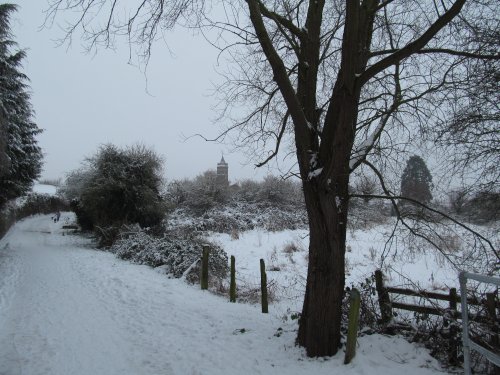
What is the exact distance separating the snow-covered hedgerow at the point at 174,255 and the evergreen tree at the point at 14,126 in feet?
19.1

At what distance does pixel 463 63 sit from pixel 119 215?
18058 mm

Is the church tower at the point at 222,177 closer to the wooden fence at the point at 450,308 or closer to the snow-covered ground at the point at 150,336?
the snow-covered ground at the point at 150,336

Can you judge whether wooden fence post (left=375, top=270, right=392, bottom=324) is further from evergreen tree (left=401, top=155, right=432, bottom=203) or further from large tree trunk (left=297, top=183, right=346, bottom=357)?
evergreen tree (left=401, top=155, right=432, bottom=203)

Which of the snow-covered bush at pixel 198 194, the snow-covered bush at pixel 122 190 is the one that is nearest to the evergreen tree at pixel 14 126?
the snow-covered bush at pixel 122 190

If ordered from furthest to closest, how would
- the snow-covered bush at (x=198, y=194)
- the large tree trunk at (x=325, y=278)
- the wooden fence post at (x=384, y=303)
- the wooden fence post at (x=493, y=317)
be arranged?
the snow-covered bush at (x=198, y=194) → the wooden fence post at (x=384, y=303) → the large tree trunk at (x=325, y=278) → the wooden fence post at (x=493, y=317)

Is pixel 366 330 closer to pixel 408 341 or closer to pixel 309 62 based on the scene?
pixel 408 341

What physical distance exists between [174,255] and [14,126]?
11.2 metres

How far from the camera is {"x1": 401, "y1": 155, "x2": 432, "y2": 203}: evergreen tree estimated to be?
7.09 m

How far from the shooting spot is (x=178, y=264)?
12797 mm

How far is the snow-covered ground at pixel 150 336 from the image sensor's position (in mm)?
5496

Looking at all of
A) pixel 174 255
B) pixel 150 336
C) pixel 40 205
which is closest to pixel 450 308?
pixel 150 336

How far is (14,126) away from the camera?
18641mm

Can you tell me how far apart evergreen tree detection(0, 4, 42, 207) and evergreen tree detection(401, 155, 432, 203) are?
14359mm

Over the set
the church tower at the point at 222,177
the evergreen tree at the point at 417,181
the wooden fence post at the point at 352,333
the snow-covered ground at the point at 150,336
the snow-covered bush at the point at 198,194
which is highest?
the church tower at the point at 222,177
